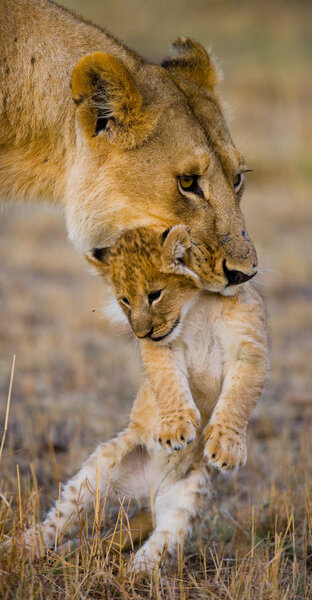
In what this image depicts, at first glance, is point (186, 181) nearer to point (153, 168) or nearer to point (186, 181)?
point (186, 181)

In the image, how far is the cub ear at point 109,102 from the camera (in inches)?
145

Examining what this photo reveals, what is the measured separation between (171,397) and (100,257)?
742 millimetres

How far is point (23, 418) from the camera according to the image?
5.91 metres

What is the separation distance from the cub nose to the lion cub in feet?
0.47

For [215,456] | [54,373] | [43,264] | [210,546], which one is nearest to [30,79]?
[215,456]

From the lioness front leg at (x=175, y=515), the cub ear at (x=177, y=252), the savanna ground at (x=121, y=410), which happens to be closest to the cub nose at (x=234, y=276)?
the cub ear at (x=177, y=252)

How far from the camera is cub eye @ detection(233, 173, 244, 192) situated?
13.1ft

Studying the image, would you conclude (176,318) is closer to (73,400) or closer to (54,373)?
(73,400)

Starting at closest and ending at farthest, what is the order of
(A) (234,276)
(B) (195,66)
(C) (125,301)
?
1. (A) (234,276)
2. (C) (125,301)
3. (B) (195,66)

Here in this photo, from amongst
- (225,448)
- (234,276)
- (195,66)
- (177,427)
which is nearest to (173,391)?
(177,427)

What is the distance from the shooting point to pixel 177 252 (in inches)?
→ 141

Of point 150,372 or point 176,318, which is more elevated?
point 176,318

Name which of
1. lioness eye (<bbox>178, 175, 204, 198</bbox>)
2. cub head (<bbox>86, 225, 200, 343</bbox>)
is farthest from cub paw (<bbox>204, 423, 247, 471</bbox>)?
lioness eye (<bbox>178, 175, 204, 198</bbox>)

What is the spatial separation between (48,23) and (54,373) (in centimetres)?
358
